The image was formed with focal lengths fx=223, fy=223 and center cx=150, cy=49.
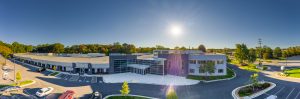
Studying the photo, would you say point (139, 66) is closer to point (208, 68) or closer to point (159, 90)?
point (208, 68)

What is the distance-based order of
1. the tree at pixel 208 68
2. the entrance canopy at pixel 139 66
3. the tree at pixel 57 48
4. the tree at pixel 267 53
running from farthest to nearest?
1. the tree at pixel 57 48
2. the tree at pixel 267 53
3. the entrance canopy at pixel 139 66
4. the tree at pixel 208 68

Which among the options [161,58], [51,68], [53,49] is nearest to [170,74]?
[161,58]

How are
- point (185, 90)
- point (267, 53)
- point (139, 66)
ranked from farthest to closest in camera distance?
point (267, 53)
point (139, 66)
point (185, 90)

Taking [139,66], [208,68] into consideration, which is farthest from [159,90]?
[139,66]

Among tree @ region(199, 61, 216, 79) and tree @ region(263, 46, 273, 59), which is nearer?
tree @ region(199, 61, 216, 79)

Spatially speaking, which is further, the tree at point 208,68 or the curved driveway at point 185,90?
the tree at point 208,68

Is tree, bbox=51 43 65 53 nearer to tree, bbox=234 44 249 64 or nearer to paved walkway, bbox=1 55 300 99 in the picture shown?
paved walkway, bbox=1 55 300 99

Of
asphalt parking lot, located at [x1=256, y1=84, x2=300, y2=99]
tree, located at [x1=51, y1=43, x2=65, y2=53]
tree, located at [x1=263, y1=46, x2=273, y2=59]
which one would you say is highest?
tree, located at [x1=51, y1=43, x2=65, y2=53]

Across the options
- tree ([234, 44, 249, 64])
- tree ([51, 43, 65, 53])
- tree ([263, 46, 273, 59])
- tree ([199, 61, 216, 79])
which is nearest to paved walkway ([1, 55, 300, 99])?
tree ([199, 61, 216, 79])

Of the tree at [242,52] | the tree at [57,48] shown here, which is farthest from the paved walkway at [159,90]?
the tree at [57,48]

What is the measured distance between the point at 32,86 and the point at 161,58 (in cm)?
3302

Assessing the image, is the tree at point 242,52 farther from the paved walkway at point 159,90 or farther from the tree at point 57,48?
the tree at point 57,48

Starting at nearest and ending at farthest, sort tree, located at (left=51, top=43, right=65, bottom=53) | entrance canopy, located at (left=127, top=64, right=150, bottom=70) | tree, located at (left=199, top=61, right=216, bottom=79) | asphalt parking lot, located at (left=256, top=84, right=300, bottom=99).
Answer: asphalt parking lot, located at (left=256, top=84, right=300, bottom=99)
tree, located at (left=199, top=61, right=216, bottom=79)
entrance canopy, located at (left=127, top=64, right=150, bottom=70)
tree, located at (left=51, top=43, right=65, bottom=53)

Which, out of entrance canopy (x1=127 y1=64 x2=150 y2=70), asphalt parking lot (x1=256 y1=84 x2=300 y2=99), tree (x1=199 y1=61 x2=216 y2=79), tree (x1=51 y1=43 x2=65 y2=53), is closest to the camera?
asphalt parking lot (x1=256 y1=84 x2=300 y2=99)
